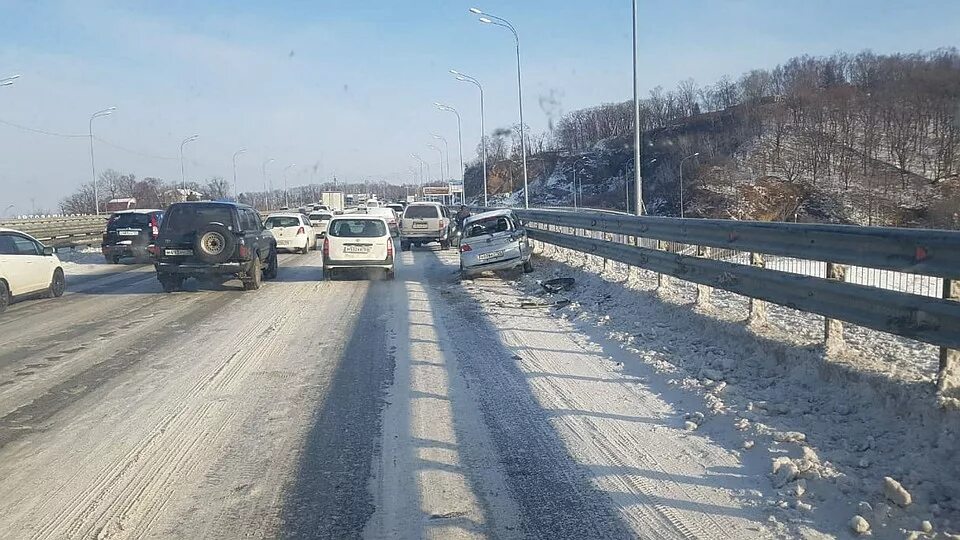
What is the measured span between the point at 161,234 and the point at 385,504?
12.6 meters

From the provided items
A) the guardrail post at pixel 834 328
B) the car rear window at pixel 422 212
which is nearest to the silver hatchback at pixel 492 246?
the guardrail post at pixel 834 328

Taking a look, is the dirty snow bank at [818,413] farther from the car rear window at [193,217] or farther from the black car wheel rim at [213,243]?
the car rear window at [193,217]

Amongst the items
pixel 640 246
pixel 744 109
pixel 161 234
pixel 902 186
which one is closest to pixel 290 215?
pixel 161 234

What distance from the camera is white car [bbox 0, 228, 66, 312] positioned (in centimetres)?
1376

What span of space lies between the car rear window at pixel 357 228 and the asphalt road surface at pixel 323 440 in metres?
6.90

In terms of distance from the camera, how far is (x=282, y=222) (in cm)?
2803

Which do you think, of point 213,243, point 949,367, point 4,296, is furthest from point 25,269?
point 949,367

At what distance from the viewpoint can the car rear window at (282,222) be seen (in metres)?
27.9

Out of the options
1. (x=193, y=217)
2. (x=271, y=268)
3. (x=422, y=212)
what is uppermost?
(x=193, y=217)

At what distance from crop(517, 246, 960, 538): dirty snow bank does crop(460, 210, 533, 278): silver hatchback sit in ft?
23.6

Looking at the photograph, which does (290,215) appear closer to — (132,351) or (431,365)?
(132,351)

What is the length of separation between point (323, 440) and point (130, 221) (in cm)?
2142

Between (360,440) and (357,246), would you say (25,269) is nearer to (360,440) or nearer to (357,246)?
(357,246)

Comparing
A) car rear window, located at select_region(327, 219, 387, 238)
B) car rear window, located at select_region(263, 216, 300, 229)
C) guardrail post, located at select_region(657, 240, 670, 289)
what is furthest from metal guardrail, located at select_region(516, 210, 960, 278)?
car rear window, located at select_region(263, 216, 300, 229)
